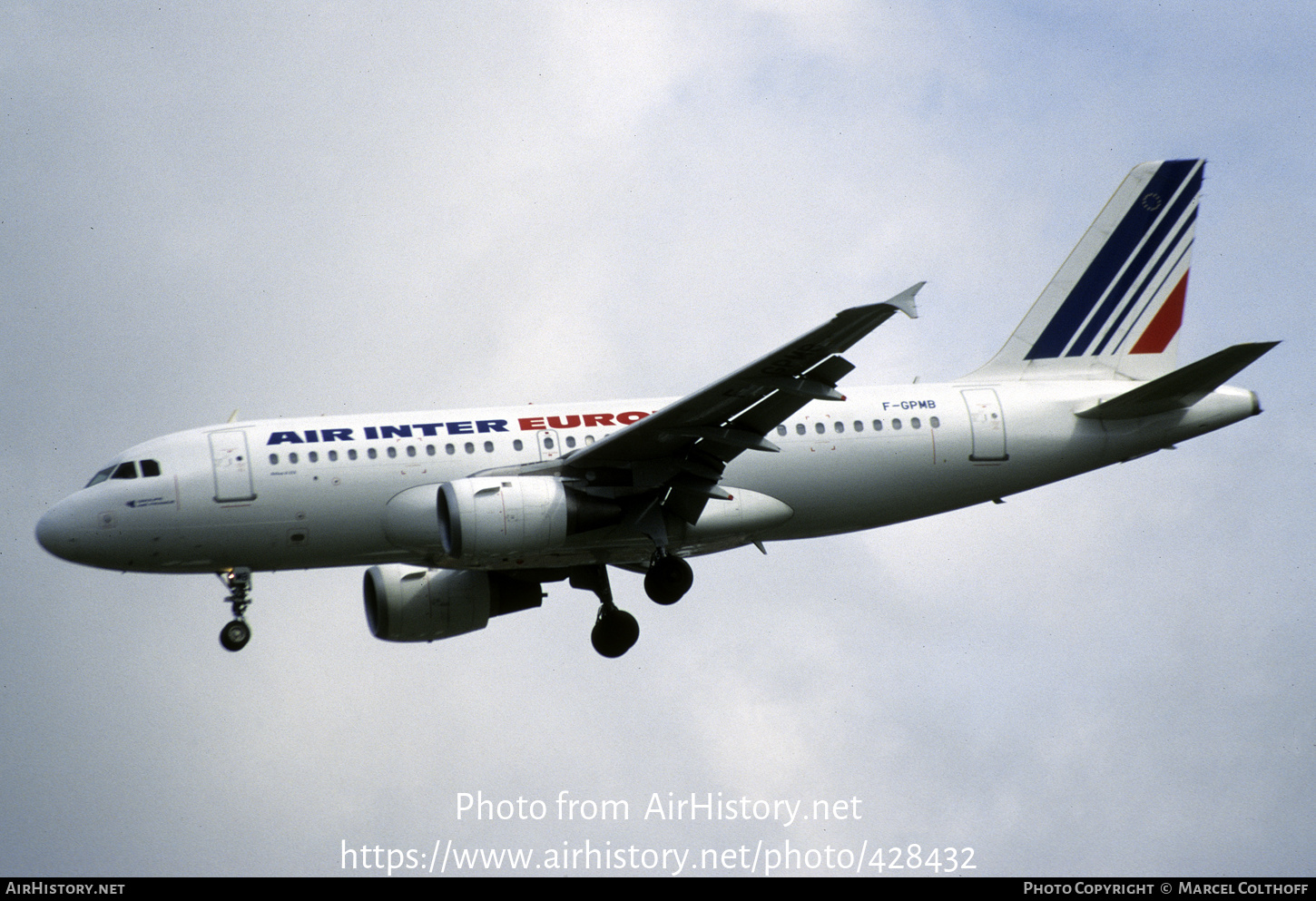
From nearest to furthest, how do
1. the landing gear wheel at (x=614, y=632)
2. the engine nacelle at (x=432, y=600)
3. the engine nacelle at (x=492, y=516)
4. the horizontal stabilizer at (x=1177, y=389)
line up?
the engine nacelle at (x=492, y=516) < the horizontal stabilizer at (x=1177, y=389) < the engine nacelle at (x=432, y=600) < the landing gear wheel at (x=614, y=632)

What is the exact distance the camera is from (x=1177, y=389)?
29.4 metres

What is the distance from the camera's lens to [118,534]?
2758 centimetres

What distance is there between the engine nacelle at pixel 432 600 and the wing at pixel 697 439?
454 cm

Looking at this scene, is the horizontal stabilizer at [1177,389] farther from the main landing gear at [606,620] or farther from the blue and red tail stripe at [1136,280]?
the main landing gear at [606,620]

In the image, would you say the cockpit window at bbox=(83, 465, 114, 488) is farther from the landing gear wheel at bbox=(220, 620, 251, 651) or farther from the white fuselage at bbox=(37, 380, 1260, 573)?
the landing gear wheel at bbox=(220, 620, 251, 651)

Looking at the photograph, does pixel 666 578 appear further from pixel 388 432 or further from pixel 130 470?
pixel 130 470

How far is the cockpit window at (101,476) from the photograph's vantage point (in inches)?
1109

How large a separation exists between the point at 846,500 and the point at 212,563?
10.9 meters

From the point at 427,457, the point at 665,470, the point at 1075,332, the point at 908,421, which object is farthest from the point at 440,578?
the point at 1075,332

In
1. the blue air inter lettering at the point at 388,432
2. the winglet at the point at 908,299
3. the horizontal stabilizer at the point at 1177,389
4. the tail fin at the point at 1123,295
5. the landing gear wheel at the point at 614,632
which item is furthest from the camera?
the tail fin at the point at 1123,295

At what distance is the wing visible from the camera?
2494 cm

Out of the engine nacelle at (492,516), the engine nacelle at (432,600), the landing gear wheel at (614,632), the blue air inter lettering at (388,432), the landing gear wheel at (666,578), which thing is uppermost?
the blue air inter lettering at (388,432)

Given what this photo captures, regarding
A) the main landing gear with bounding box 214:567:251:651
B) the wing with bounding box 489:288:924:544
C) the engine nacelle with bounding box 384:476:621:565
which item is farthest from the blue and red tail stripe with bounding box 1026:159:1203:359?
the main landing gear with bounding box 214:567:251:651

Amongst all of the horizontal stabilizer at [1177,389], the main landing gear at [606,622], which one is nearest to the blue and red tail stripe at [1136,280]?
the horizontal stabilizer at [1177,389]
